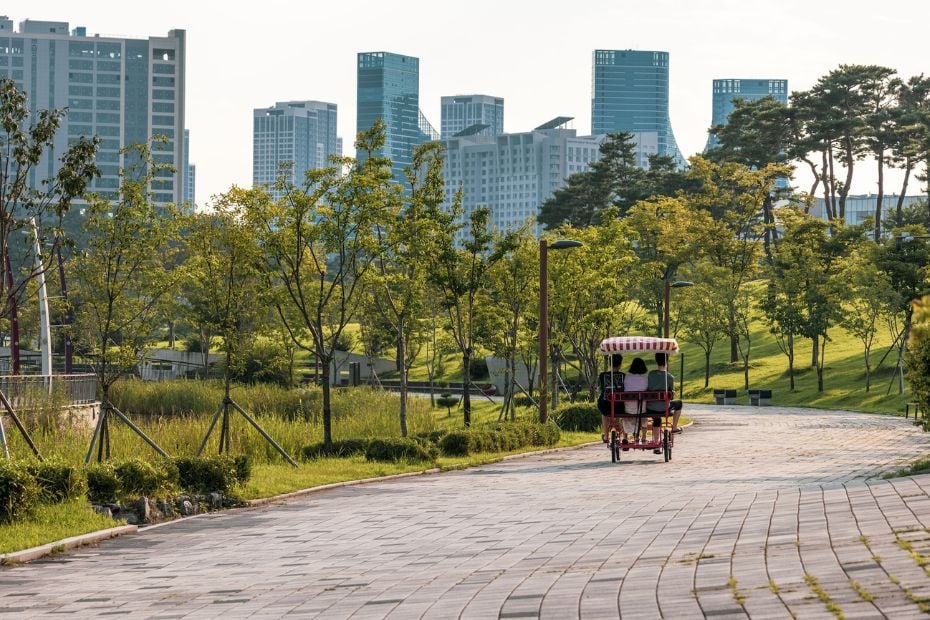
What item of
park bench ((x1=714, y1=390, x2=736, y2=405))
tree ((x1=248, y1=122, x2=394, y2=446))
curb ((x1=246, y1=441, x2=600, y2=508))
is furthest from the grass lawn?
park bench ((x1=714, y1=390, x2=736, y2=405))

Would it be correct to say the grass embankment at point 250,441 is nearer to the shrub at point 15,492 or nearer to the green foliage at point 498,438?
the shrub at point 15,492

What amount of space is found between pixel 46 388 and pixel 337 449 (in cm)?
1060

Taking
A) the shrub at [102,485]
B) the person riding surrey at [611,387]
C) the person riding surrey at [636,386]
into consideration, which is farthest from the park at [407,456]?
the person riding surrey at [611,387]

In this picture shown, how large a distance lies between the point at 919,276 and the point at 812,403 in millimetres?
7610

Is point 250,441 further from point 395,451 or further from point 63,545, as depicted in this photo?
point 63,545

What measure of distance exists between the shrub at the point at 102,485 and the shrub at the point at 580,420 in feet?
73.7

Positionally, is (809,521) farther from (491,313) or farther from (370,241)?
(491,313)

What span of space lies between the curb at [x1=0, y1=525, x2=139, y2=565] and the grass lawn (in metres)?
0.11

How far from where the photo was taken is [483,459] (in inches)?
1059

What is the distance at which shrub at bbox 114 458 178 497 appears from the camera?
16.9m

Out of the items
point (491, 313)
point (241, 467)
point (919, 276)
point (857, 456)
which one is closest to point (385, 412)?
point (491, 313)

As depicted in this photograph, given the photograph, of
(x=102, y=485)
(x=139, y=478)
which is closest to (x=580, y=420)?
(x=139, y=478)

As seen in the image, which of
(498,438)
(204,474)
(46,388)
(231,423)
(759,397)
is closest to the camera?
(204,474)

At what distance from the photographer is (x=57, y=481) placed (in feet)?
51.6
